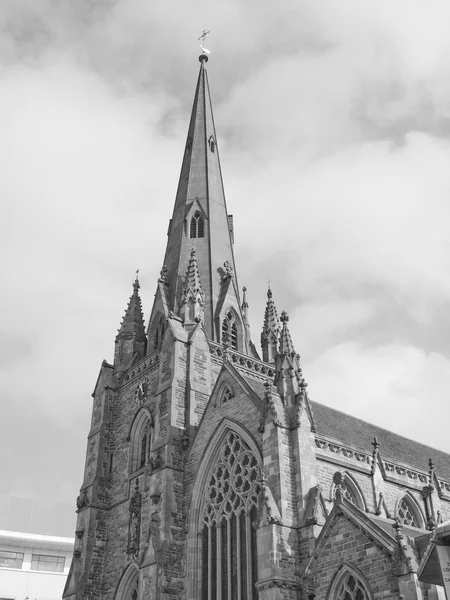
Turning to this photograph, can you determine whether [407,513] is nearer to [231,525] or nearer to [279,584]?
[231,525]

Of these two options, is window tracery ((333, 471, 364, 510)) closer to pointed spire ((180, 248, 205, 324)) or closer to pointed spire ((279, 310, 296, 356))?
pointed spire ((279, 310, 296, 356))

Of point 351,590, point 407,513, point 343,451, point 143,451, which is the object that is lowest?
point 351,590

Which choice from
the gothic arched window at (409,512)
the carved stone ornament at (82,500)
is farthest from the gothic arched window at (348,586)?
the carved stone ornament at (82,500)

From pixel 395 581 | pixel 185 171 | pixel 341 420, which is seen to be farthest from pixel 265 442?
pixel 185 171

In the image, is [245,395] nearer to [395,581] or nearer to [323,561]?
[323,561]

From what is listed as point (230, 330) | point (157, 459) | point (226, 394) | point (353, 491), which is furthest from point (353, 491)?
point (230, 330)

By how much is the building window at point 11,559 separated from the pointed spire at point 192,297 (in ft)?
78.8

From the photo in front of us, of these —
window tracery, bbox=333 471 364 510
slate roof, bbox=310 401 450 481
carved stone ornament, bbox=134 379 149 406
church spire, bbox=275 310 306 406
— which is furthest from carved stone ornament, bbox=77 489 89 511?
window tracery, bbox=333 471 364 510

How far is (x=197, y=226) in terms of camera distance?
33750 mm

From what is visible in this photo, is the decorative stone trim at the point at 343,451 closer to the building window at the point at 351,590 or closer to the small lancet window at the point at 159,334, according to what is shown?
the building window at the point at 351,590

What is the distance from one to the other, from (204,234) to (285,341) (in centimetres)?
1164

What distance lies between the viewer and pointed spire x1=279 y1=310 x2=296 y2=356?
22484 millimetres

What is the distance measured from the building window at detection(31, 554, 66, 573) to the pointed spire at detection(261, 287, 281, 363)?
75.0 ft

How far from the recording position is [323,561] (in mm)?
17938
